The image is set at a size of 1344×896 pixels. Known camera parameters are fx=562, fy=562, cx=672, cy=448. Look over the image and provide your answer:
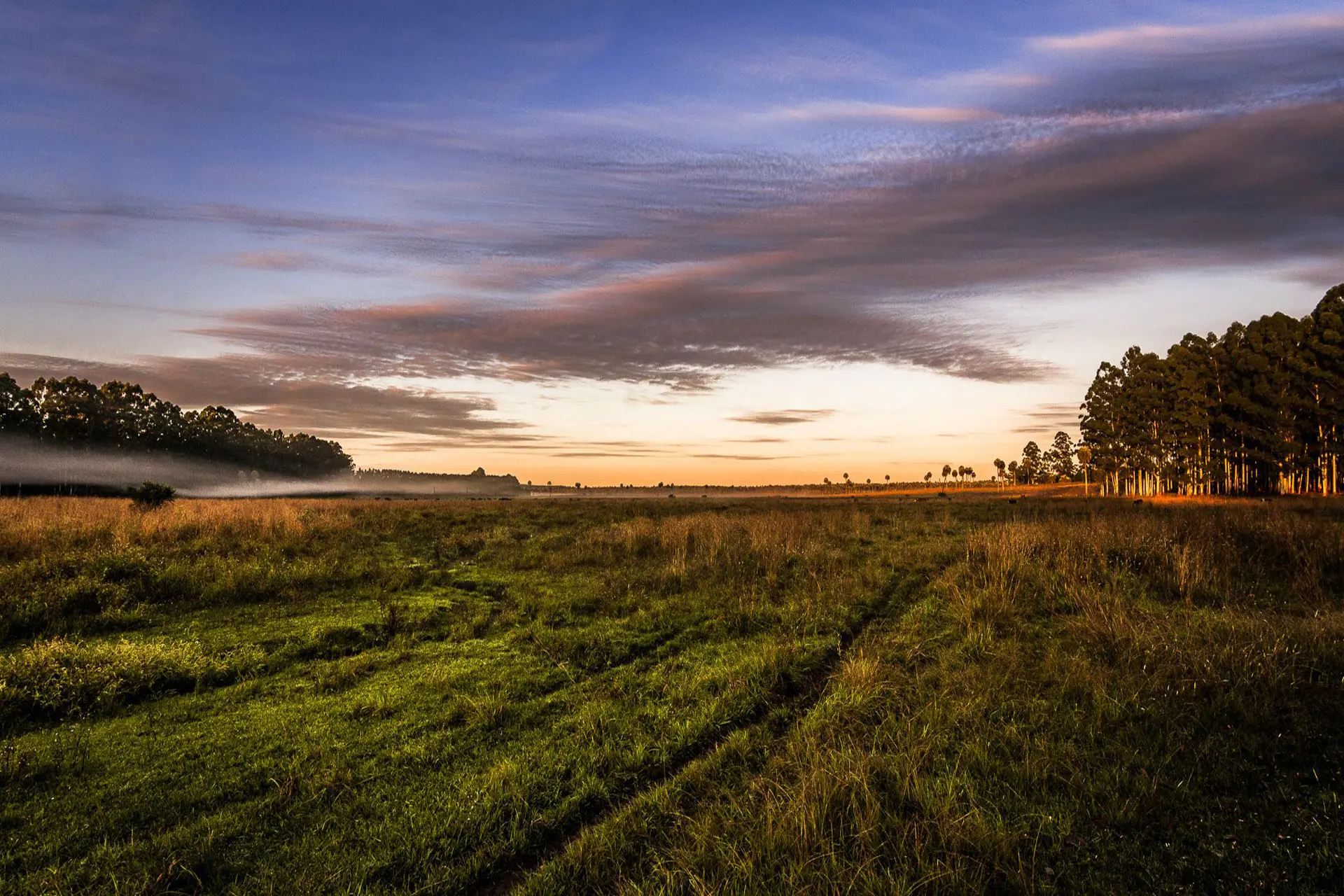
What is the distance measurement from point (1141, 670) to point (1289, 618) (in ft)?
13.4

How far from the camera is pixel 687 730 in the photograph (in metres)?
6.51

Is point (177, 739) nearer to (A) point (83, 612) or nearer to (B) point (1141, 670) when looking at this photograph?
(A) point (83, 612)

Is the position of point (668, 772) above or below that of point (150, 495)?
below

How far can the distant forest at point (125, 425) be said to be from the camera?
6731 centimetres

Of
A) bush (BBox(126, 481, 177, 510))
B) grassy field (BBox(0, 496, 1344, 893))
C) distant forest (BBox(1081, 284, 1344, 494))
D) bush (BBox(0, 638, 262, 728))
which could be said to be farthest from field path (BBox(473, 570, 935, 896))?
distant forest (BBox(1081, 284, 1344, 494))

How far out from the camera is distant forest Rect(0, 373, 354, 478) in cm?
6731

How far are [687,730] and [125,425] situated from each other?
104m

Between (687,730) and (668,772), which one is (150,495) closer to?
(687,730)

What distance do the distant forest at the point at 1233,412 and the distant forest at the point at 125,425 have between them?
126m

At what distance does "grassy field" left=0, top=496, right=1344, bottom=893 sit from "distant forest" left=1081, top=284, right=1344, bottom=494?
53.1 metres

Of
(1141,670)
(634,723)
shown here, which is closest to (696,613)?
(634,723)

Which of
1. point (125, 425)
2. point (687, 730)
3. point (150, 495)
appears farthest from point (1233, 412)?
point (125, 425)

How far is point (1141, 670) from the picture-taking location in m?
6.76

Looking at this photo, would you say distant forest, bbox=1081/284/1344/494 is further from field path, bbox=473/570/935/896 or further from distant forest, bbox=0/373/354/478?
distant forest, bbox=0/373/354/478
